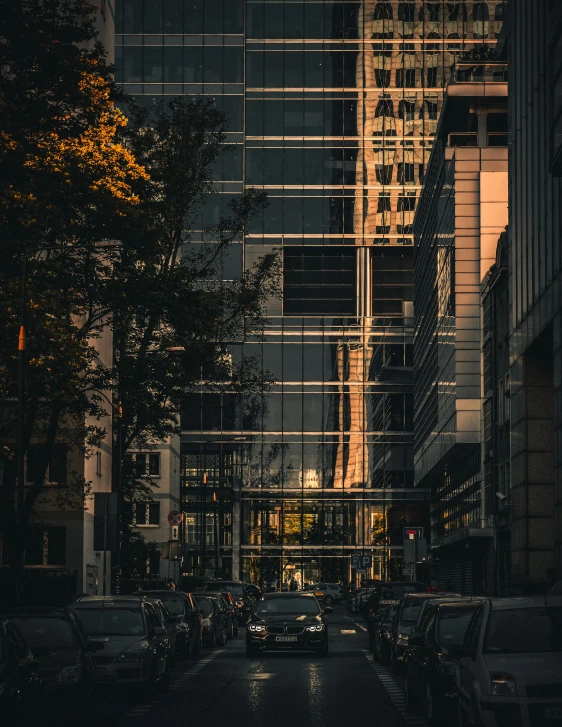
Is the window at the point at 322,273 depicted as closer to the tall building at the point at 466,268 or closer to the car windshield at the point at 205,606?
the tall building at the point at 466,268

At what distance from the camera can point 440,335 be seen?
80312 millimetres

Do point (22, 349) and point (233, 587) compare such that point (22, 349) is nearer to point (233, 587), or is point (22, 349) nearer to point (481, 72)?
point (233, 587)

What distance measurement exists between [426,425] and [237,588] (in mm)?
31808

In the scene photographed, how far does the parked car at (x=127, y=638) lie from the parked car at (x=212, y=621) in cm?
1497

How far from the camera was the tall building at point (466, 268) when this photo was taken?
7106 centimetres

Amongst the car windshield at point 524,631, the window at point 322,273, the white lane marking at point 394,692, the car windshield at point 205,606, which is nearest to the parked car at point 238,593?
the car windshield at point 205,606

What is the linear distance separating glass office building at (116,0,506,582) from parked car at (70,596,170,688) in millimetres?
80571

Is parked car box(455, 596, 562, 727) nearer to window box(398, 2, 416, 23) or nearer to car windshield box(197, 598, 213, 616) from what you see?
car windshield box(197, 598, 213, 616)

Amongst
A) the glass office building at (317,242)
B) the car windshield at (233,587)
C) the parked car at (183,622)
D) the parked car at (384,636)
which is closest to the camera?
the parked car at (384,636)

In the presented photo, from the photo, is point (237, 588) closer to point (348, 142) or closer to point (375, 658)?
point (375, 658)

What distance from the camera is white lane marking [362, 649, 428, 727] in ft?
59.6

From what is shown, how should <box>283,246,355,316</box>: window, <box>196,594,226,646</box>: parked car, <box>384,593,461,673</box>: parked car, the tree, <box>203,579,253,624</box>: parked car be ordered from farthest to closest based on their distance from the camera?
<box>283,246,355,316</box>: window → <box>203,579,253,624</box>: parked car → <box>196,594,226,646</box>: parked car → the tree → <box>384,593,461,673</box>: parked car

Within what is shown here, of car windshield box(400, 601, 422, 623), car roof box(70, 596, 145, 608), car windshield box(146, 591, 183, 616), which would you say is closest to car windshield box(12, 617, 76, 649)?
car roof box(70, 596, 145, 608)

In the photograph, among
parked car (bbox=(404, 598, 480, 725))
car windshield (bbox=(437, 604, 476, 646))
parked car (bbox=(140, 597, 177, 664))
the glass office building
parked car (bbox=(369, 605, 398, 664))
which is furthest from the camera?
the glass office building
